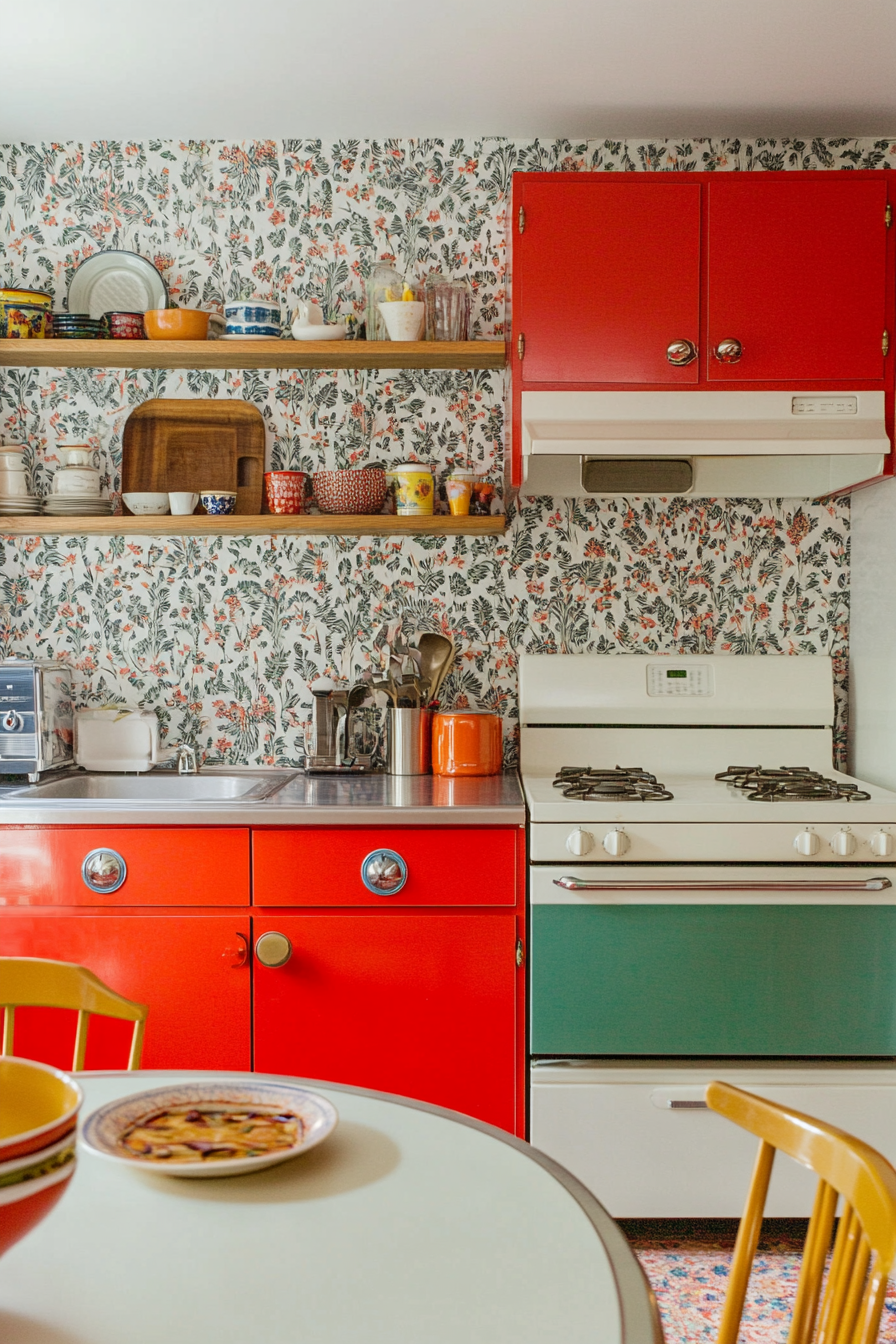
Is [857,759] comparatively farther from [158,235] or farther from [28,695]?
[158,235]

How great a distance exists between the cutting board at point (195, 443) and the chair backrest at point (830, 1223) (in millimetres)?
2262

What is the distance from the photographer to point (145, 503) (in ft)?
9.04

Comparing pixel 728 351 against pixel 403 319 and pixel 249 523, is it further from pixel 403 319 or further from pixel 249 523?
pixel 249 523

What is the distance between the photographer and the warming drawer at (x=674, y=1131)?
2.25 m

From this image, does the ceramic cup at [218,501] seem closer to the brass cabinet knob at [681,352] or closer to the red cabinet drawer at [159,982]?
the red cabinet drawer at [159,982]

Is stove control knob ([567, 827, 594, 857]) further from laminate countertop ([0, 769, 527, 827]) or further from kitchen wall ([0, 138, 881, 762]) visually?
kitchen wall ([0, 138, 881, 762])

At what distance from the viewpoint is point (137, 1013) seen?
1.37 m

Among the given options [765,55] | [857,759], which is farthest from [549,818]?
[765,55]

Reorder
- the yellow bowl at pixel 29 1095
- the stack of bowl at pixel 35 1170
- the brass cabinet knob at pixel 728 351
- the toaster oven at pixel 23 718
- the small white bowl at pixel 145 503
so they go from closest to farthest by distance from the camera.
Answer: the stack of bowl at pixel 35 1170 → the yellow bowl at pixel 29 1095 → the brass cabinet knob at pixel 728 351 → the toaster oven at pixel 23 718 → the small white bowl at pixel 145 503

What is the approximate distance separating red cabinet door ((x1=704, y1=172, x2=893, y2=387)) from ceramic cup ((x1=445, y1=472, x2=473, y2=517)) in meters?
0.66

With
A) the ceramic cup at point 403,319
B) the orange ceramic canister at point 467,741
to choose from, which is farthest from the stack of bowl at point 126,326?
the orange ceramic canister at point 467,741

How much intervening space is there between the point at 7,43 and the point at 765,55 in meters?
1.69

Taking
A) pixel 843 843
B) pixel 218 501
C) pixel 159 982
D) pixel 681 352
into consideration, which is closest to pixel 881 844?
pixel 843 843

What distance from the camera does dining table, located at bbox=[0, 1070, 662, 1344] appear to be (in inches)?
28.7
